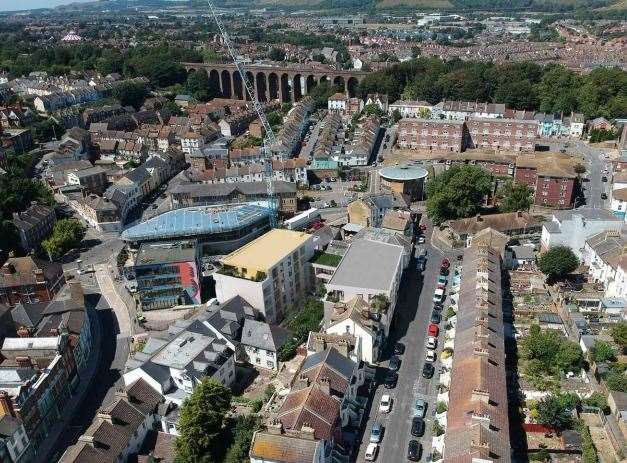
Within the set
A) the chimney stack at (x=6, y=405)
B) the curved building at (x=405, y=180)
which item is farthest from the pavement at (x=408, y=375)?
the chimney stack at (x=6, y=405)

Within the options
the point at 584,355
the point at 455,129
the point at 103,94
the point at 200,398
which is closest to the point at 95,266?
the point at 200,398

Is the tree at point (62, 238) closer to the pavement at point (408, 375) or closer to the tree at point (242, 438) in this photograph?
the tree at point (242, 438)

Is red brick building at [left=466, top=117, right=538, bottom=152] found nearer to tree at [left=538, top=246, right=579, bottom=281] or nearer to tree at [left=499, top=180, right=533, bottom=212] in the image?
tree at [left=499, top=180, right=533, bottom=212]

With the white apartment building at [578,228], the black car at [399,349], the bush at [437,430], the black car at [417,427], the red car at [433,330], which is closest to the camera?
the bush at [437,430]

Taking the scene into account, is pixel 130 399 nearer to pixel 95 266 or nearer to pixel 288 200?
pixel 95 266

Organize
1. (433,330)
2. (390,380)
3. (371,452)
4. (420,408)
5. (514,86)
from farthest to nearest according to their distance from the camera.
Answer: (514,86) → (433,330) → (390,380) → (420,408) → (371,452)

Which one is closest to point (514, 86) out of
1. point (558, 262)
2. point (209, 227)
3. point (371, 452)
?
point (558, 262)

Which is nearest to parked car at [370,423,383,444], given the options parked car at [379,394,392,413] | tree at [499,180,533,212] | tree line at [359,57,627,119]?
parked car at [379,394,392,413]

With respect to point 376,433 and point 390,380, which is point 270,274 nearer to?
point 390,380
